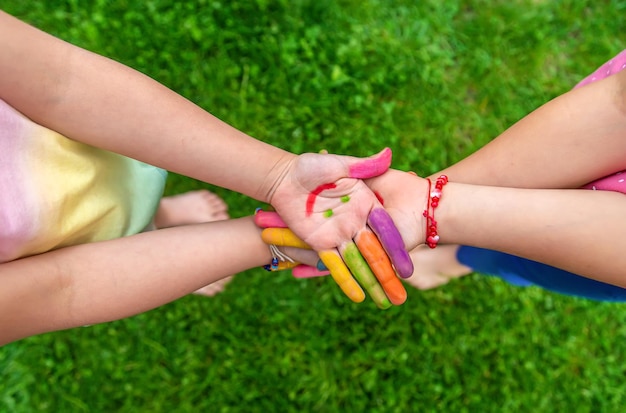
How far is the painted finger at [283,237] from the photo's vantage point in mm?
1346

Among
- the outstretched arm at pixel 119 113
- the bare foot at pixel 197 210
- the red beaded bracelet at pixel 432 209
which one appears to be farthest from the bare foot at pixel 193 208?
the red beaded bracelet at pixel 432 209

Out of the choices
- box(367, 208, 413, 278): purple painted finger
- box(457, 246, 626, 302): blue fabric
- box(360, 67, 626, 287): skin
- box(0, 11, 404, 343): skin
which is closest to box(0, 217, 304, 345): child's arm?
box(0, 11, 404, 343): skin

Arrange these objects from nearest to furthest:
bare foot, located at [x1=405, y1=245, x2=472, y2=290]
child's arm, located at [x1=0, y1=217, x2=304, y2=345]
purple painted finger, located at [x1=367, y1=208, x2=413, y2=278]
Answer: child's arm, located at [x1=0, y1=217, x2=304, y2=345] < purple painted finger, located at [x1=367, y1=208, x2=413, y2=278] < bare foot, located at [x1=405, y1=245, x2=472, y2=290]

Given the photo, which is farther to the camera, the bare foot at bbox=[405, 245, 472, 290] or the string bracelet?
the bare foot at bbox=[405, 245, 472, 290]

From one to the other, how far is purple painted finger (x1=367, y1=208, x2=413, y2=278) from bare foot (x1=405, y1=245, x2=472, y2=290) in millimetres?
658

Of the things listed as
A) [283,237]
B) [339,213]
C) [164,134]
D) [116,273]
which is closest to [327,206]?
[339,213]

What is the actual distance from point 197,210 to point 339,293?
2.09ft

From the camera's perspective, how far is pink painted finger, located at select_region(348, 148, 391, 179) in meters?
1.31

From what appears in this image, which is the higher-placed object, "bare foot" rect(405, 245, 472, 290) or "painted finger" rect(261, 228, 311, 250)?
"painted finger" rect(261, 228, 311, 250)

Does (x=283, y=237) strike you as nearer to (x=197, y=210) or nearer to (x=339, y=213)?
(x=339, y=213)

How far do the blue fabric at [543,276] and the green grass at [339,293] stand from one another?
394 millimetres

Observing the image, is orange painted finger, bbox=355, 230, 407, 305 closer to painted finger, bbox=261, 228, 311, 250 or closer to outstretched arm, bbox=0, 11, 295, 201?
painted finger, bbox=261, 228, 311, 250

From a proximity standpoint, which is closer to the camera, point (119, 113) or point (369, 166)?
point (119, 113)

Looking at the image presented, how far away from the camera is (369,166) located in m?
1.32
